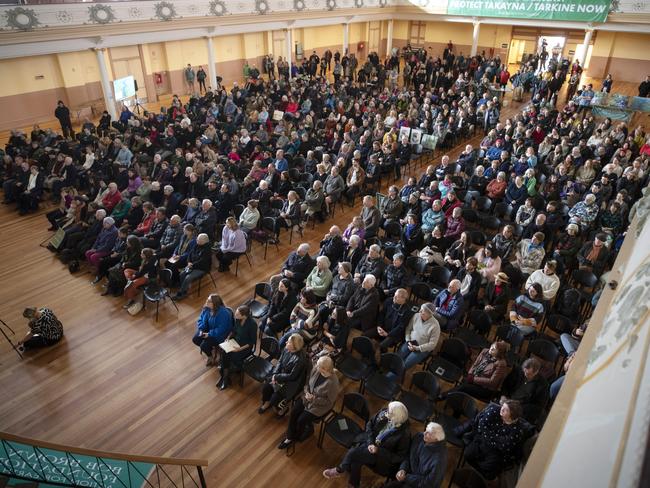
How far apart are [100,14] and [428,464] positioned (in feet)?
53.6

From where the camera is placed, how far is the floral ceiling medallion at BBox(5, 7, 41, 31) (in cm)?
1263

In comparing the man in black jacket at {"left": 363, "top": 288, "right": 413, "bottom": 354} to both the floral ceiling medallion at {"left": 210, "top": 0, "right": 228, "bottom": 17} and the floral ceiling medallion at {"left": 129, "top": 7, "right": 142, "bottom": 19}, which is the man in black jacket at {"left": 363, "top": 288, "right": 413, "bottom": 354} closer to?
the floral ceiling medallion at {"left": 129, "top": 7, "right": 142, "bottom": 19}

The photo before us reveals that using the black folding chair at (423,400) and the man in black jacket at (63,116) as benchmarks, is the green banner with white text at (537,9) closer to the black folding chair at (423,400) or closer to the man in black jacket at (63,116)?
the man in black jacket at (63,116)

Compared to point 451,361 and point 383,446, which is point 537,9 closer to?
point 451,361

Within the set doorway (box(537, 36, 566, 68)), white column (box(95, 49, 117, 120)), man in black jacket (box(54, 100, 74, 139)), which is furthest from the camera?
doorway (box(537, 36, 566, 68))

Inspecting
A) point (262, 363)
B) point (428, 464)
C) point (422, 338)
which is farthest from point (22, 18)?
point (428, 464)

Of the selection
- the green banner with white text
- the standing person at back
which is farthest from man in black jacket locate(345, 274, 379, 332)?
the green banner with white text

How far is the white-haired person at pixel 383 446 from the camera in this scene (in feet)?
14.5

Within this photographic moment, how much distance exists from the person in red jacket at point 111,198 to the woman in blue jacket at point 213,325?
15.9ft

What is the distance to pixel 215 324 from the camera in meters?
6.16

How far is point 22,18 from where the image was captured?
1286 centimetres

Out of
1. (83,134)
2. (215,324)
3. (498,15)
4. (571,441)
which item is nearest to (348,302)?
(215,324)

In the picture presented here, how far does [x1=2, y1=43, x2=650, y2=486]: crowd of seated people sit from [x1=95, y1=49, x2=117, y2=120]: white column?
1449 mm

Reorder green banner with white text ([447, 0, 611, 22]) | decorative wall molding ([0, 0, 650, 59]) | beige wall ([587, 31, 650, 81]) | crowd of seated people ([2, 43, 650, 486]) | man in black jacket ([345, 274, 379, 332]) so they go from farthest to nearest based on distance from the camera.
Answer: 1. beige wall ([587, 31, 650, 81])
2. green banner with white text ([447, 0, 611, 22])
3. decorative wall molding ([0, 0, 650, 59])
4. man in black jacket ([345, 274, 379, 332])
5. crowd of seated people ([2, 43, 650, 486])
